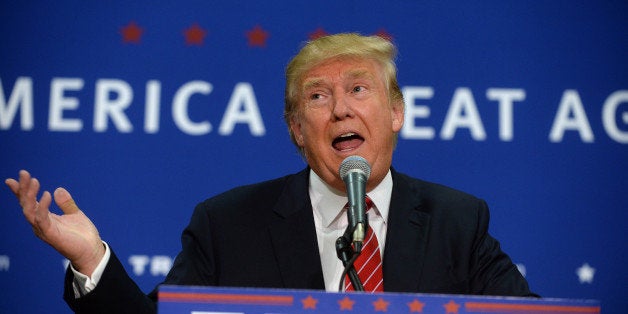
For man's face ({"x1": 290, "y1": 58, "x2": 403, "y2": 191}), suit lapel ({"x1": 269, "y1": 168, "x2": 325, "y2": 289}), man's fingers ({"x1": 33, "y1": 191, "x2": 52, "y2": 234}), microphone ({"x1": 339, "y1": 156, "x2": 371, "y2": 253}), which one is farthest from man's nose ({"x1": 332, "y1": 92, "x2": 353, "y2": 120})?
man's fingers ({"x1": 33, "y1": 191, "x2": 52, "y2": 234})

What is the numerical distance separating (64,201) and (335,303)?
67 centimetres

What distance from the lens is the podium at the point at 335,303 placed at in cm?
128

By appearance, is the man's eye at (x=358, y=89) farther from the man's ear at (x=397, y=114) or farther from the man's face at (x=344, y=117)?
the man's ear at (x=397, y=114)

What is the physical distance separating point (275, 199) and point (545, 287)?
43.3 inches

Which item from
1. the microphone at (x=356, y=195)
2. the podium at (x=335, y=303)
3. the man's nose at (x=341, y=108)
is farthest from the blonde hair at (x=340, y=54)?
the podium at (x=335, y=303)

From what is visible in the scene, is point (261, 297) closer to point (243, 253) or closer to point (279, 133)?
point (243, 253)

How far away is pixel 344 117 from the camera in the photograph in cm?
203

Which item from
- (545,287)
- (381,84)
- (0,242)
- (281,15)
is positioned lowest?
(545,287)

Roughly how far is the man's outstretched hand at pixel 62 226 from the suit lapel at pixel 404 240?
631mm

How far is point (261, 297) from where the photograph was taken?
1.29m

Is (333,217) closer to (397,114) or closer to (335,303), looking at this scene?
(397,114)

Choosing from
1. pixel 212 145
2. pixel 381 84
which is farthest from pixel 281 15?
pixel 381 84

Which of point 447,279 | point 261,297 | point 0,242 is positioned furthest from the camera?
point 0,242

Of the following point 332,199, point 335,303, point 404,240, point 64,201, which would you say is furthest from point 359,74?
point 335,303
